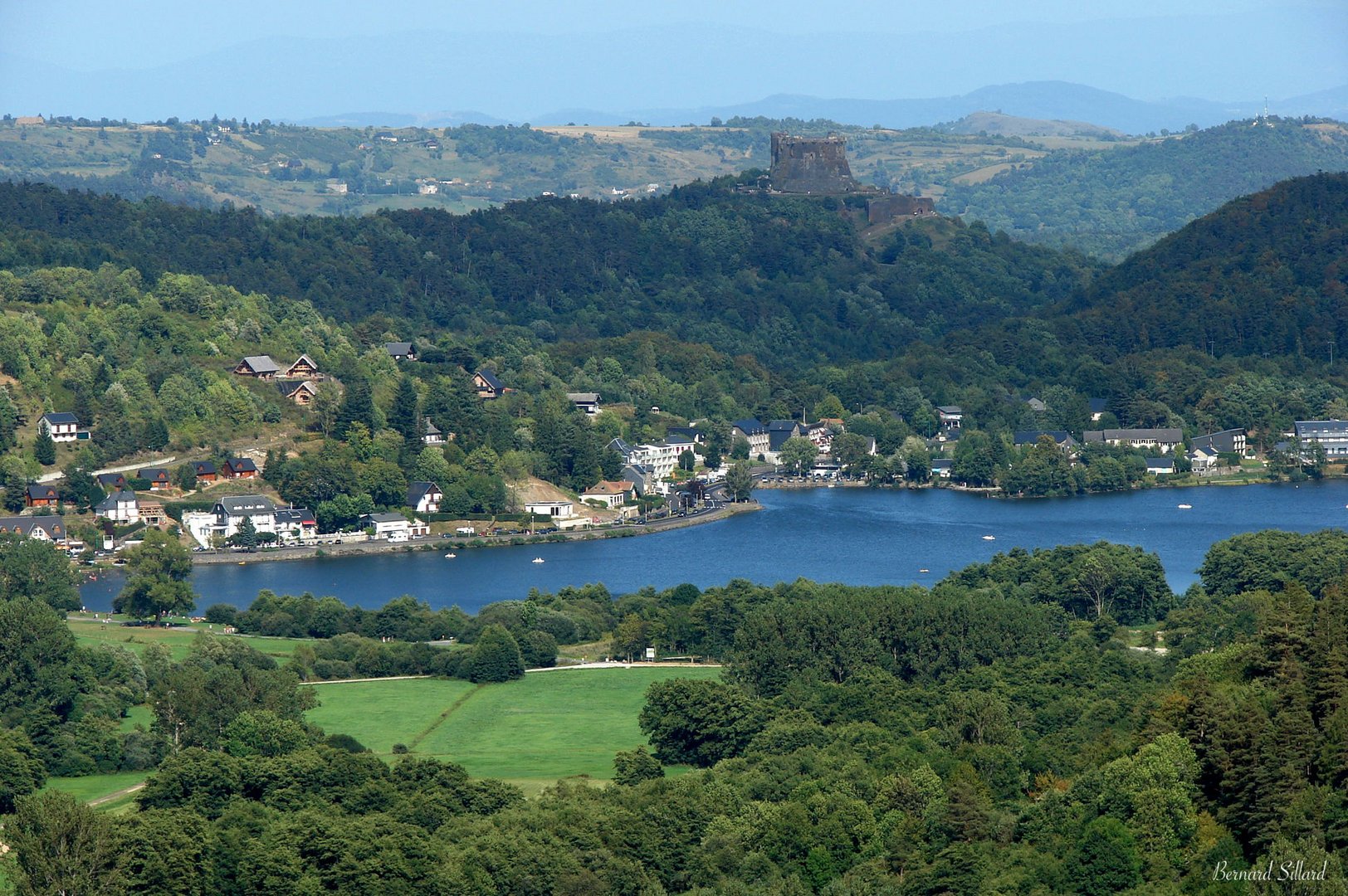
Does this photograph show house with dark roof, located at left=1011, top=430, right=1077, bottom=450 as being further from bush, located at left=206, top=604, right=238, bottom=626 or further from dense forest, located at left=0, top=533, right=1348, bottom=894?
dense forest, located at left=0, top=533, right=1348, bottom=894

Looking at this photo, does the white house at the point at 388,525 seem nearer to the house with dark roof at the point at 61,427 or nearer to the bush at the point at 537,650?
the house with dark roof at the point at 61,427

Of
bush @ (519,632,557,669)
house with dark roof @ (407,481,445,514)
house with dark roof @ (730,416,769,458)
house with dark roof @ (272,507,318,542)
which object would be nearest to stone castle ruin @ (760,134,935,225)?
house with dark roof @ (730,416,769,458)

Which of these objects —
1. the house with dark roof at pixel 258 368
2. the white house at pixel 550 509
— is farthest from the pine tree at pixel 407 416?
the white house at pixel 550 509

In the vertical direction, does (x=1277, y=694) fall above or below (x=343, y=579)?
above

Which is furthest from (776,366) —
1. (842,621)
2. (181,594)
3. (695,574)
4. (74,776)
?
(74,776)

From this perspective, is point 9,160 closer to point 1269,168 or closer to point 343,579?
point 1269,168
